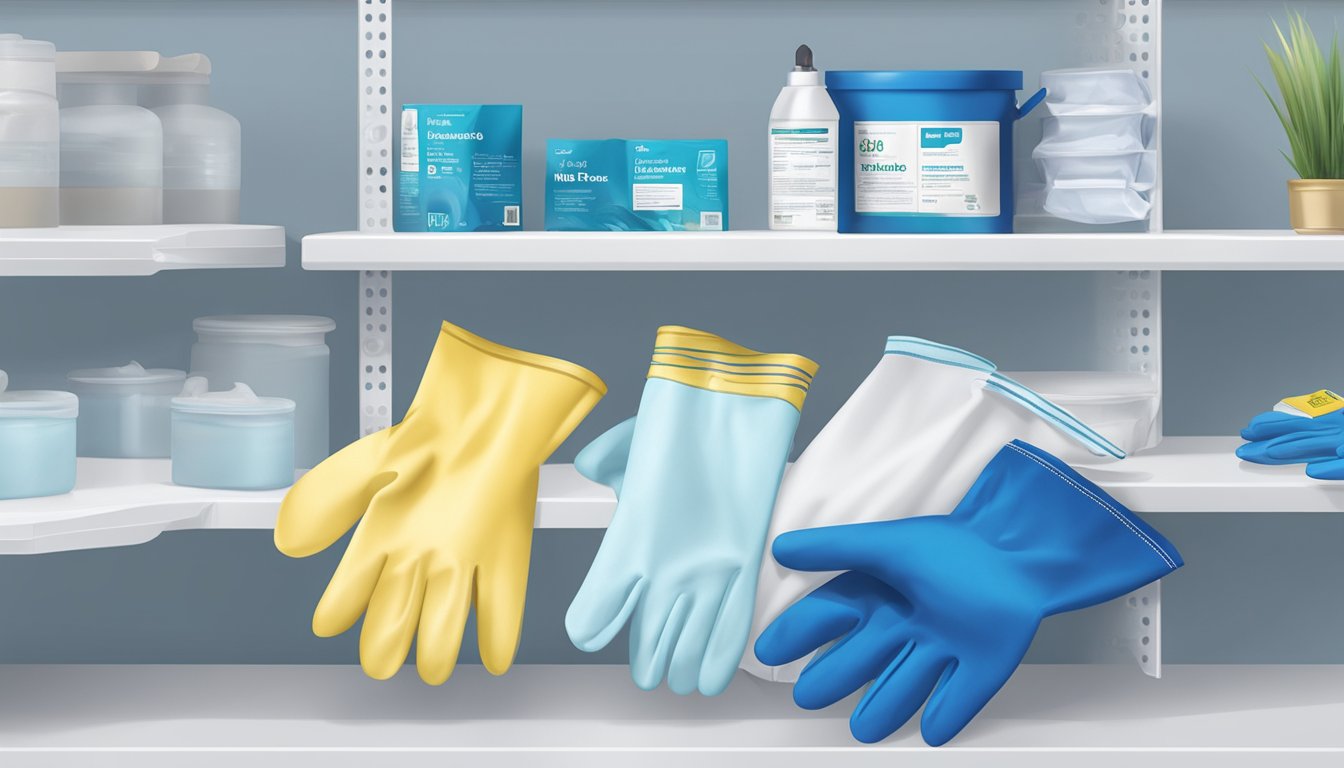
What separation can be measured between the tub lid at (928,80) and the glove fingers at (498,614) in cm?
59

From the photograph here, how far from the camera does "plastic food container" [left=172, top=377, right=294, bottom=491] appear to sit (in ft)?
4.01

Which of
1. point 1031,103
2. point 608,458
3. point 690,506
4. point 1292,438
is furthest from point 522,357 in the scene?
point 1292,438

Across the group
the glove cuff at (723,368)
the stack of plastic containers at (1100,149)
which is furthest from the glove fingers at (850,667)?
the stack of plastic containers at (1100,149)

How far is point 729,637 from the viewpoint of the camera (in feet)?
3.78

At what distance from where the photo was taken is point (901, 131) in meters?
1.21

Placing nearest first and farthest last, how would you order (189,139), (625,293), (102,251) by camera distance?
(102,251) < (189,139) < (625,293)

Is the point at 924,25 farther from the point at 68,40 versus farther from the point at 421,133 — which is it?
the point at 68,40

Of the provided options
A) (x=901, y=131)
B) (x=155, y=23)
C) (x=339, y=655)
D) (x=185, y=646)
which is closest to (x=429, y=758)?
(x=339, y=655)

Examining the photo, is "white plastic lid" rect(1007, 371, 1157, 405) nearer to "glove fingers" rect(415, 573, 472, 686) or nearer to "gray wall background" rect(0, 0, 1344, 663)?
"gray wall background" rect(0, 0, 1344, 663)

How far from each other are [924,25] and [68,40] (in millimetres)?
1029

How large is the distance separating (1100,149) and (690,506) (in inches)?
21.5

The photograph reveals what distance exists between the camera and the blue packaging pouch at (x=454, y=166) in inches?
48.2

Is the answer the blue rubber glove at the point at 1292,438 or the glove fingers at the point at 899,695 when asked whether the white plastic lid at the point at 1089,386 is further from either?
the glove fingers at the point at 899,695

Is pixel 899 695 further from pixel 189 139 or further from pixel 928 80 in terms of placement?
pixel 189 139
